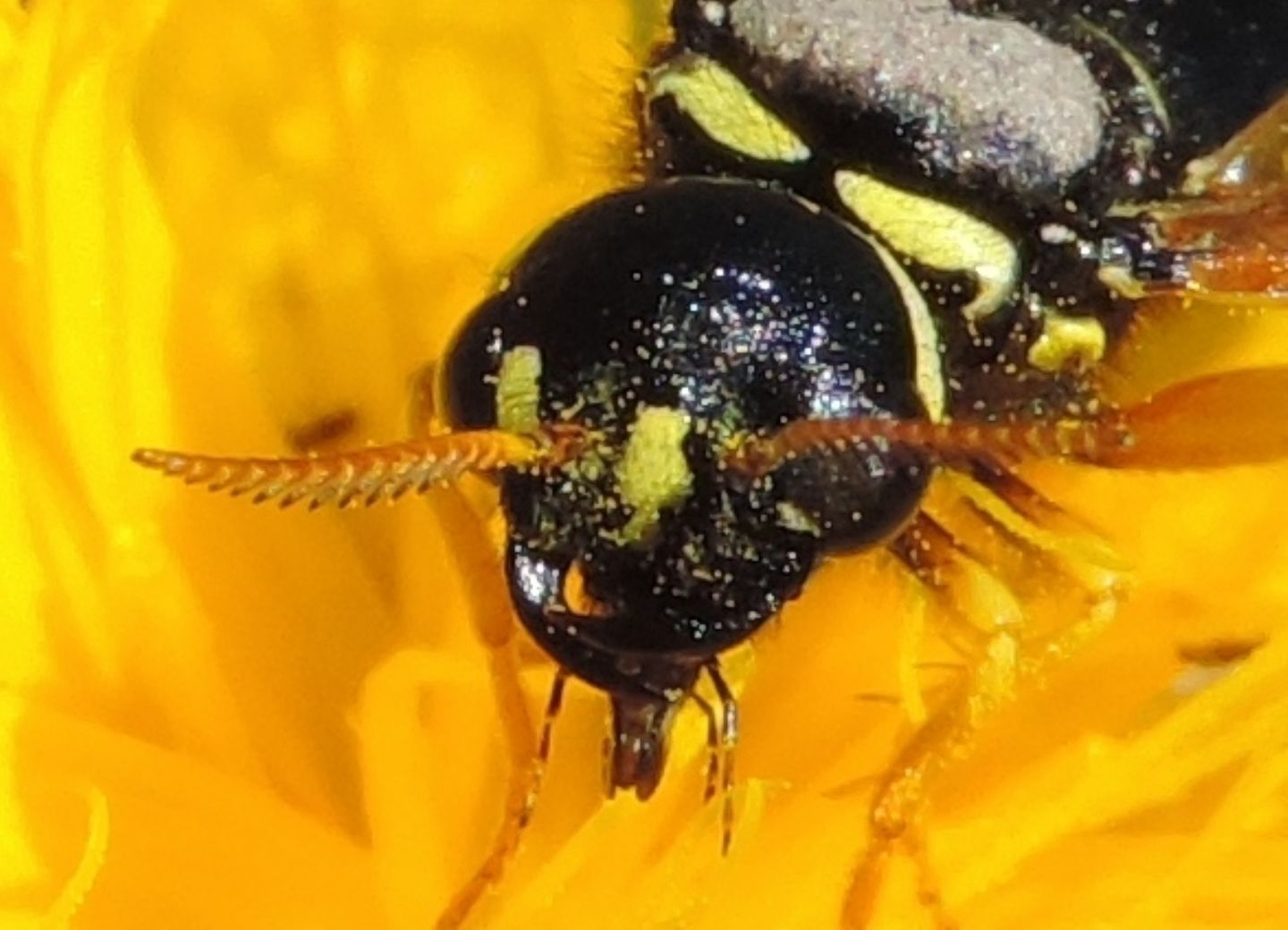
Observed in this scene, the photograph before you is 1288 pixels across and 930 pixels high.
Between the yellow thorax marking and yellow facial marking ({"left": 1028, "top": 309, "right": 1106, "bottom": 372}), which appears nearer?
the yellow thorax marking

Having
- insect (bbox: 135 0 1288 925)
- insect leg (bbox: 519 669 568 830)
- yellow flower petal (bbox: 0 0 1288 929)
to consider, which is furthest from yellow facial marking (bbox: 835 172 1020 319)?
insect leg (bbox: 519 669 568 830)

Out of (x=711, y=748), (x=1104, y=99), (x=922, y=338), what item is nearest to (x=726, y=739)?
(x=711, y=748)

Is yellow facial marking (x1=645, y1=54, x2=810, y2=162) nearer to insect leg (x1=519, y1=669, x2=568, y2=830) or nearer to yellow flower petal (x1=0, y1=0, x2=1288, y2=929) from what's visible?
yellow flower petal (x1=0, y1=0, x2=1288, y2=929)

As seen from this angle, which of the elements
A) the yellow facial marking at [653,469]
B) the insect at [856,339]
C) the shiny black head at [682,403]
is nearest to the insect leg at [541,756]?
the insect at [856,339]

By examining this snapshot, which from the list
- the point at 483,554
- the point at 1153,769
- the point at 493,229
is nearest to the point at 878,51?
the point at 483,554

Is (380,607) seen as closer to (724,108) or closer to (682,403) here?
(724,108)

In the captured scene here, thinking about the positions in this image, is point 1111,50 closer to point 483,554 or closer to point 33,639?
point 483,554
